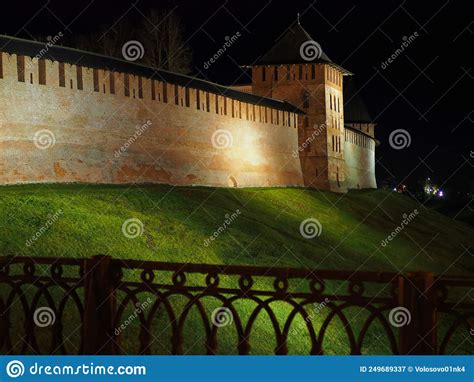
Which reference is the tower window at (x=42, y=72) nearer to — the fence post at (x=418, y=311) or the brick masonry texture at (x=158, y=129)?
the brick masonry texture at (x=158, y=129)

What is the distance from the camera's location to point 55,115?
55.4 ft

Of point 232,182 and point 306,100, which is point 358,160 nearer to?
point 306,100

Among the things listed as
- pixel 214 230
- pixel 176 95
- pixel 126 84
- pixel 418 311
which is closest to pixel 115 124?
pixel 126 84

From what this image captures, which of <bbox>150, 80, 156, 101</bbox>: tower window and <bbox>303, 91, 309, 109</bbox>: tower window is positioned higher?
<bbox>303, 91, 309, 109</bbox>: tower window

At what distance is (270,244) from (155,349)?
7653 mm

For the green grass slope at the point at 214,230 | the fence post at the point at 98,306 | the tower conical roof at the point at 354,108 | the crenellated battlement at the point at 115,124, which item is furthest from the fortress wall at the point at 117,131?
the tower conical roof at the point at 354,108

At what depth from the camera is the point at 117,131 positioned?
18.7 metres

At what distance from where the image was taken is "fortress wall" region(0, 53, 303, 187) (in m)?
16.1

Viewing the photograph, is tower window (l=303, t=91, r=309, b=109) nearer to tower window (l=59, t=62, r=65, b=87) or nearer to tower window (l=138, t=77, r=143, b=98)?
tower window (l=138, t=77, r=143, b=98)

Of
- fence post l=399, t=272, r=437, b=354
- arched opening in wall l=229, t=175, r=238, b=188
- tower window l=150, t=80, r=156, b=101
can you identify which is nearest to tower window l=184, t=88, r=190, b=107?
tower window l=150, t=80, r=156, b=101

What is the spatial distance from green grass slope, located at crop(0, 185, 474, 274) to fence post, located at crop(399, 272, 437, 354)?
Result: 8.32 metres

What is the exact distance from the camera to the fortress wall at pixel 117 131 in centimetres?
1608
